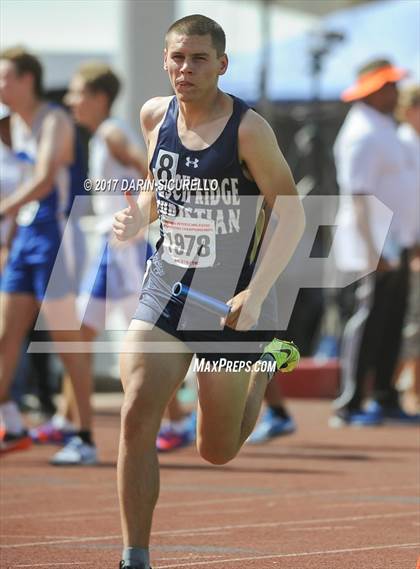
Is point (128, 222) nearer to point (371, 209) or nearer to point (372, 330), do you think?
point (371, 209)

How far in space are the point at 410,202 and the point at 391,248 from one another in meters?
0.40

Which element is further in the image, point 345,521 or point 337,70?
point 337,70

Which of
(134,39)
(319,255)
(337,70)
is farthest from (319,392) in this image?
(337,70)

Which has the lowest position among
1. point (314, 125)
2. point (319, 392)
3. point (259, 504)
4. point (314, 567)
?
→ point (319, 392)

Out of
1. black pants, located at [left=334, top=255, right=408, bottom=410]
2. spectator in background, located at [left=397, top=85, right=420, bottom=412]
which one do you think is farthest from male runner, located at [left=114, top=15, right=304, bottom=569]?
spectator in background, located at [left=397, top=85, right=420, bottom=412]

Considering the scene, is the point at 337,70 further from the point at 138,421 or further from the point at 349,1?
the point at 138,421

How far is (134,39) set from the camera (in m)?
15.6

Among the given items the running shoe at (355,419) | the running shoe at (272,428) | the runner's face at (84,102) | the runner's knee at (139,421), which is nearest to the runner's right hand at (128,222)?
the runner's knee at (139,421)

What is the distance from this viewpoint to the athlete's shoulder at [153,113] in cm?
577

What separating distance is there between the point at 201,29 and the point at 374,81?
612 cm

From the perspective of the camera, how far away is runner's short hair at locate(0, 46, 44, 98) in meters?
9.81

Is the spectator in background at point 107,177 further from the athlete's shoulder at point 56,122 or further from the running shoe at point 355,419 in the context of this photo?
the running shoe at point 355,419

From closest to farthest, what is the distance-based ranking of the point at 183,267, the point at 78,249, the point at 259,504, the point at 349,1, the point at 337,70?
the point at 183,267
the point at 259,504
the point at 78,249
the point at 337,70
the point at 349,1

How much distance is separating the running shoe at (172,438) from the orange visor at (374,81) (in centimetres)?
309
